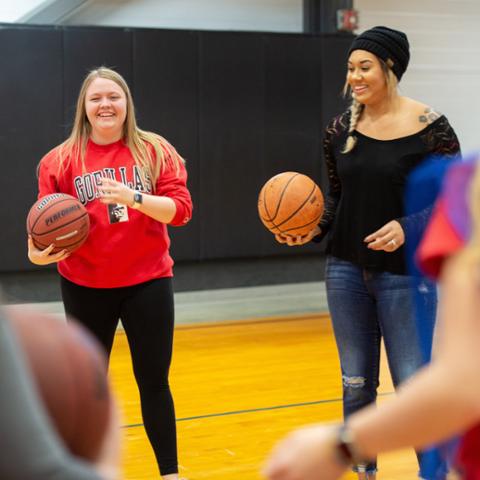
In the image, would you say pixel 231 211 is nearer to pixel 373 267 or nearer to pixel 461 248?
pixel 373 267

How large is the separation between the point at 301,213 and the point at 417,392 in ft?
8.26

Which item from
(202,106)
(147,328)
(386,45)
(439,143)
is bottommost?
(202,106)

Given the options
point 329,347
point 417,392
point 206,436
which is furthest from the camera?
point 329,347

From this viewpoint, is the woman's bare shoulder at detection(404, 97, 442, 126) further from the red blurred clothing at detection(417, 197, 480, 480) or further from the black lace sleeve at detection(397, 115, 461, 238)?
the red blurred clothing at detection(417, 197, 480, 480)

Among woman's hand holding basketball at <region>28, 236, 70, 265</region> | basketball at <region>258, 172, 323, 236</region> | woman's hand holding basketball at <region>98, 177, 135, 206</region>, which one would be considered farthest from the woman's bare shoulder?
woman's hand holding basketball at <region>28, 236, 70, 265</region>

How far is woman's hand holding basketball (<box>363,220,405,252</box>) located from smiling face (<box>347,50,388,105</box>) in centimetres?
48

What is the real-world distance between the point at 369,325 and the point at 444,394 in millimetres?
2338

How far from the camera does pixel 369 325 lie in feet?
11.6

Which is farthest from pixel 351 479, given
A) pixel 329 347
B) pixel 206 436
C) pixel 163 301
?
pixel 329 347

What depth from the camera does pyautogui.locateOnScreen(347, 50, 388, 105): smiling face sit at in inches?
136

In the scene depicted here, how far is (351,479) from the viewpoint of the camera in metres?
4.13

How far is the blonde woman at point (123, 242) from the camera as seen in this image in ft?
12.1

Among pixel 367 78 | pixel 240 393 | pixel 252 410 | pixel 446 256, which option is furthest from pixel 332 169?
pixel 446 256

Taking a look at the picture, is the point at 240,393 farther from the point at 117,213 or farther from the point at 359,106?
the point at 359,106
